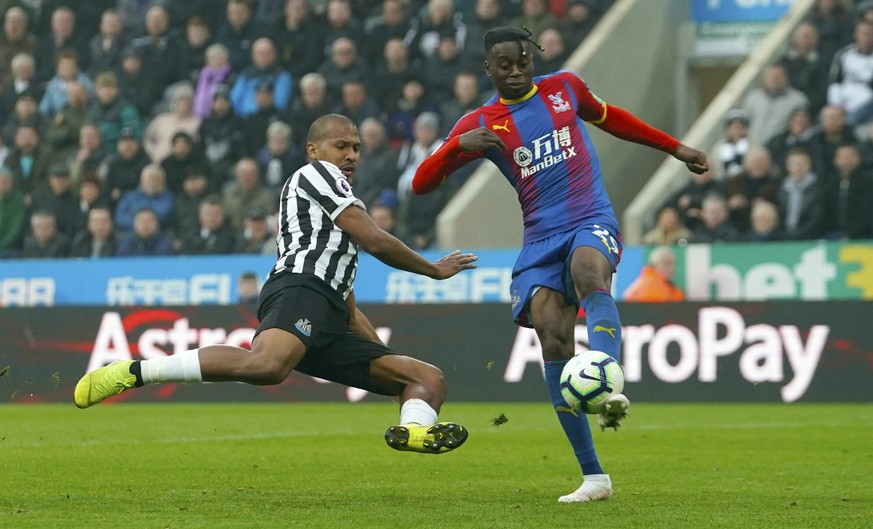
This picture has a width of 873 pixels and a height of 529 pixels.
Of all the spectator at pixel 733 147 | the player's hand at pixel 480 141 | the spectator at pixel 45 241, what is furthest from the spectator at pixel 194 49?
the player's hand at pixel 480 141

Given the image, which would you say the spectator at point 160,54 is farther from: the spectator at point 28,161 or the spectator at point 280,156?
the spectator at point 280,156

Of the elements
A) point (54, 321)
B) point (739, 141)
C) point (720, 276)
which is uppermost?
point (739, 141)

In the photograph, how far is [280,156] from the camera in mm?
18938

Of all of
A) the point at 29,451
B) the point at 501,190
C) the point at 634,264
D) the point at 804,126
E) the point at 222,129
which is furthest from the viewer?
the point at 222,129

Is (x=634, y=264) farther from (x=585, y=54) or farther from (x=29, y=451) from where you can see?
(x=29, y=451)

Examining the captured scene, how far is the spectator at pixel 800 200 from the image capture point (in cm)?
1574

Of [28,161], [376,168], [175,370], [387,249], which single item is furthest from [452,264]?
[28,161]

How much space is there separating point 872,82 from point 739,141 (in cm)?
159

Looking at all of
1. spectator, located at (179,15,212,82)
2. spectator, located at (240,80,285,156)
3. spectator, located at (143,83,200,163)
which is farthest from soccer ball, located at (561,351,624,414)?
spectator, located at (179,15,212,82)

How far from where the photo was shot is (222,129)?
65.3 feet

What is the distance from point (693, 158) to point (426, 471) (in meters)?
2.53

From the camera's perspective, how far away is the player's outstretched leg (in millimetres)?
7117

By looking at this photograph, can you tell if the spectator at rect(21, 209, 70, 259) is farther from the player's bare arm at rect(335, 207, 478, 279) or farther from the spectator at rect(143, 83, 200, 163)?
the player's bare arm at rect(335, 207, 478, 279)

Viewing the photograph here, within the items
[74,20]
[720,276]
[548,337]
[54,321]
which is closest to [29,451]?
[548,337]
